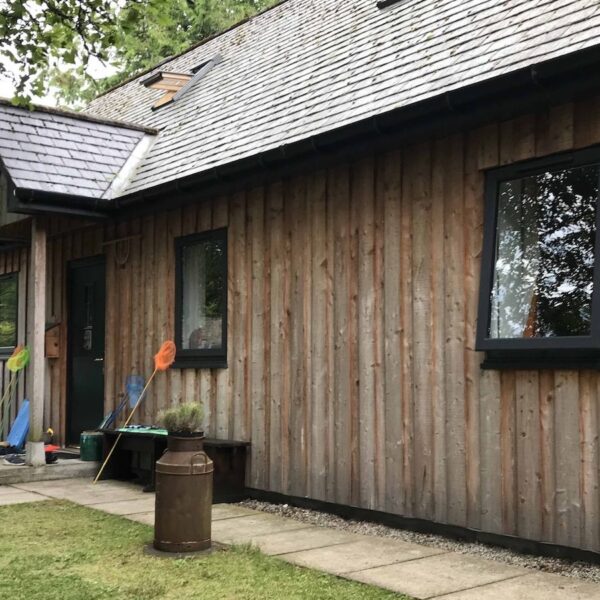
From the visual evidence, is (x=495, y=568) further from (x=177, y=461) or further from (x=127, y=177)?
(x=127, y=177)

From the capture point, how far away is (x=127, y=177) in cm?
983

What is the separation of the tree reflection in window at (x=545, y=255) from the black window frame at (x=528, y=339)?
5 centimetres

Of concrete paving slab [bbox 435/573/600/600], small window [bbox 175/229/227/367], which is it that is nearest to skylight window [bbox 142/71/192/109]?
small window [bbox 175/229/227/367]

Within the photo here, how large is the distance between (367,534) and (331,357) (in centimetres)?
155

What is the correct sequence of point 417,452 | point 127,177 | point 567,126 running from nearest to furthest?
point 567,126
point 417,452
point 127,177

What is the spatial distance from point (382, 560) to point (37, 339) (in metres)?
5.33

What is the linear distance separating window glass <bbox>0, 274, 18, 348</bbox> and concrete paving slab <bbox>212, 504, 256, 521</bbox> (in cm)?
617

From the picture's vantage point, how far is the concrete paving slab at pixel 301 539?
5.57 metres

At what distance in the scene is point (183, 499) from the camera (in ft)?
17.8

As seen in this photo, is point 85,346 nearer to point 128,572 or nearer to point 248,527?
point 248,527

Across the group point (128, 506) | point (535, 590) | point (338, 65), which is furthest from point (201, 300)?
point (535, 590)

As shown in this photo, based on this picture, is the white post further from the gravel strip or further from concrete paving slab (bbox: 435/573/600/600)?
concrete paving slab (bbox: 435/573/600/600)

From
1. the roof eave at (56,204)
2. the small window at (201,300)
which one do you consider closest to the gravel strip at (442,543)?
the small window at (201,300)

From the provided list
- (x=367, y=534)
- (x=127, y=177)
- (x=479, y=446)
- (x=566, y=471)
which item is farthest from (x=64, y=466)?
(x=566, y=471)
